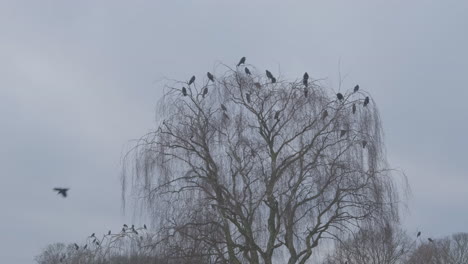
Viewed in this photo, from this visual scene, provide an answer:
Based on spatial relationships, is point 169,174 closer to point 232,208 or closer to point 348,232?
point 232,208

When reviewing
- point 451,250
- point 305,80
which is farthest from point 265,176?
point 451,250

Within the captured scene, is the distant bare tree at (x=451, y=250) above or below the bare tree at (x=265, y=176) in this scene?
above

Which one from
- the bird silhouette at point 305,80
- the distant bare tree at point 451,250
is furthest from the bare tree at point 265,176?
the distant bare tree at point 451,250

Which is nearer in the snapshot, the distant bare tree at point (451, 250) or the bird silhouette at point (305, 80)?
the bird silhouette at point (305, 80)

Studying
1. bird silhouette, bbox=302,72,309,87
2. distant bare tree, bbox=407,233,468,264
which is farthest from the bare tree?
distant bare tree, bbox=407,233,468,264

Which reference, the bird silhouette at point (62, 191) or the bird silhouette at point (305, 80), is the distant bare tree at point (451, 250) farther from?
the bird silhouette at point (62, 191)

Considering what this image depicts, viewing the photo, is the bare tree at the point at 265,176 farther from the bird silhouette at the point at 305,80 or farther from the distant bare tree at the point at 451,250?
the distant bare tree at the point at 451,250

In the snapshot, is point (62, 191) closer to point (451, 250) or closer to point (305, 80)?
point (305, 80)

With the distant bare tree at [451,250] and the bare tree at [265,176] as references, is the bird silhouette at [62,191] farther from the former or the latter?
the distant bare tree at [451,250]

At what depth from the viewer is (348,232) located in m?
13.2

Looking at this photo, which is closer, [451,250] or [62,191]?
[62,191]

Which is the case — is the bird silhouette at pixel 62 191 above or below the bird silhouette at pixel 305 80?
below

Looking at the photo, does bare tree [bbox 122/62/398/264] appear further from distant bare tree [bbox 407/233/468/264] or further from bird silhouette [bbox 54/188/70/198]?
distant bare tree [bbox 407/233/468/264]

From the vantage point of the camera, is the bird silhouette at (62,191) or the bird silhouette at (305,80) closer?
the bird silhouette at (305,80)
